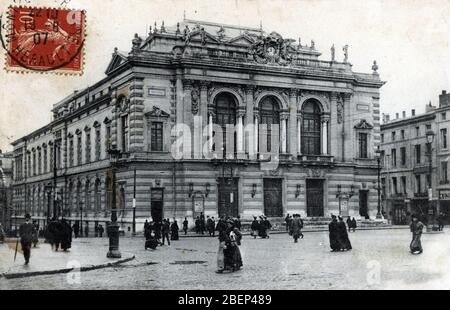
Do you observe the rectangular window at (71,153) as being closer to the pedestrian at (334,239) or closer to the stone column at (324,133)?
the stone column at (324,133)

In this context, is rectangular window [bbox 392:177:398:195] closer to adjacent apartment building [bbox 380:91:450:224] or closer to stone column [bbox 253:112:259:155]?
adjacent apartment building [bbox 380:91:450:224]

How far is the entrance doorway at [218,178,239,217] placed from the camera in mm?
48719

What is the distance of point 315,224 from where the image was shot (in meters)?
51.0

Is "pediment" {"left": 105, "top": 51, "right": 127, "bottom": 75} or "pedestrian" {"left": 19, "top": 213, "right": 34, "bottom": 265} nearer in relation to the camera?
"pedestrian" {"left": 19, "top": 213, "right": 34, "bottom": 265}

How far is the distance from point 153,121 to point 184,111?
2482 mm

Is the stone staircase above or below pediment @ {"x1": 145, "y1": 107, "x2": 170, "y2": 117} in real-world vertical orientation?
below

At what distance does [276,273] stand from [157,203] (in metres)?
28.3

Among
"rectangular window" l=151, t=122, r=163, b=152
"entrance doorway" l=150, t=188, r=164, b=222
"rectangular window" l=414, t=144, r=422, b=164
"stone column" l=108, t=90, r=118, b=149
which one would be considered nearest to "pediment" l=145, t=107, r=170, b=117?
"rectangular window" l=151, t=122, r=163, b=152

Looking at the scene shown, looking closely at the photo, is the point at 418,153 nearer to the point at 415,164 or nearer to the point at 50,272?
the point at 415,164

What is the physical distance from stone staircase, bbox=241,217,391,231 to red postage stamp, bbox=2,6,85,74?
1223 inches

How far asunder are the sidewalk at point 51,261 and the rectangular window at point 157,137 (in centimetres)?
1879

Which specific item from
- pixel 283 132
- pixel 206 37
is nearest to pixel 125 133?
pixel 206 37
